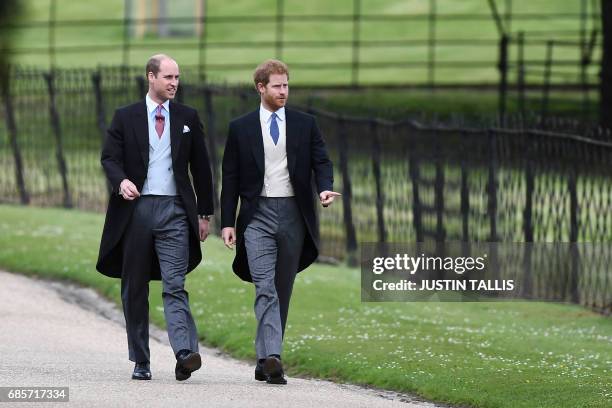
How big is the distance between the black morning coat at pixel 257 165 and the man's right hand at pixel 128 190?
54cm

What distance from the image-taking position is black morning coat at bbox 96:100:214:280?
9914mm

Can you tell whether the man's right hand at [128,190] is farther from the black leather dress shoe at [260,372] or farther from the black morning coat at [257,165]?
the black leather dress shoe at [260,372]

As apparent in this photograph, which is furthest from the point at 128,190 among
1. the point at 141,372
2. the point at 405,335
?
the point at 405,335

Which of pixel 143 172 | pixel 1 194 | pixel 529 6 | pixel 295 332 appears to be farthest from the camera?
pixel 529 6

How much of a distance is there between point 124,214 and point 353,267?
976 centimetres

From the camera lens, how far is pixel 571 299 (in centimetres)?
1570

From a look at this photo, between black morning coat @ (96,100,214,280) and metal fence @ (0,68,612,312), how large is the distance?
5163mm

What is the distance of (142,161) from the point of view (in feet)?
32.5

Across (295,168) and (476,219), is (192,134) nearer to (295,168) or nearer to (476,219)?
(295,168)

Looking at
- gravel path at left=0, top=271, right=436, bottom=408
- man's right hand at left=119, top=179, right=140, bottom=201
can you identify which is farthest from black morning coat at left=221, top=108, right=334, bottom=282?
gravel path at left=0, top=271, right=436, bottom=408

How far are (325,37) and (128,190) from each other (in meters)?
41.9

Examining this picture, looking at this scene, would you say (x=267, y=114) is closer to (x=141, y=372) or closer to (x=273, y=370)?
(x=273, y=370)

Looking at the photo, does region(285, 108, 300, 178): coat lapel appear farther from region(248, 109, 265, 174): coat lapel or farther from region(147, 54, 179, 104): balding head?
region(147, 54, 179, 104): balding head

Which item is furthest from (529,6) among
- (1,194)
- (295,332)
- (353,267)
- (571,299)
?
(295,332)
